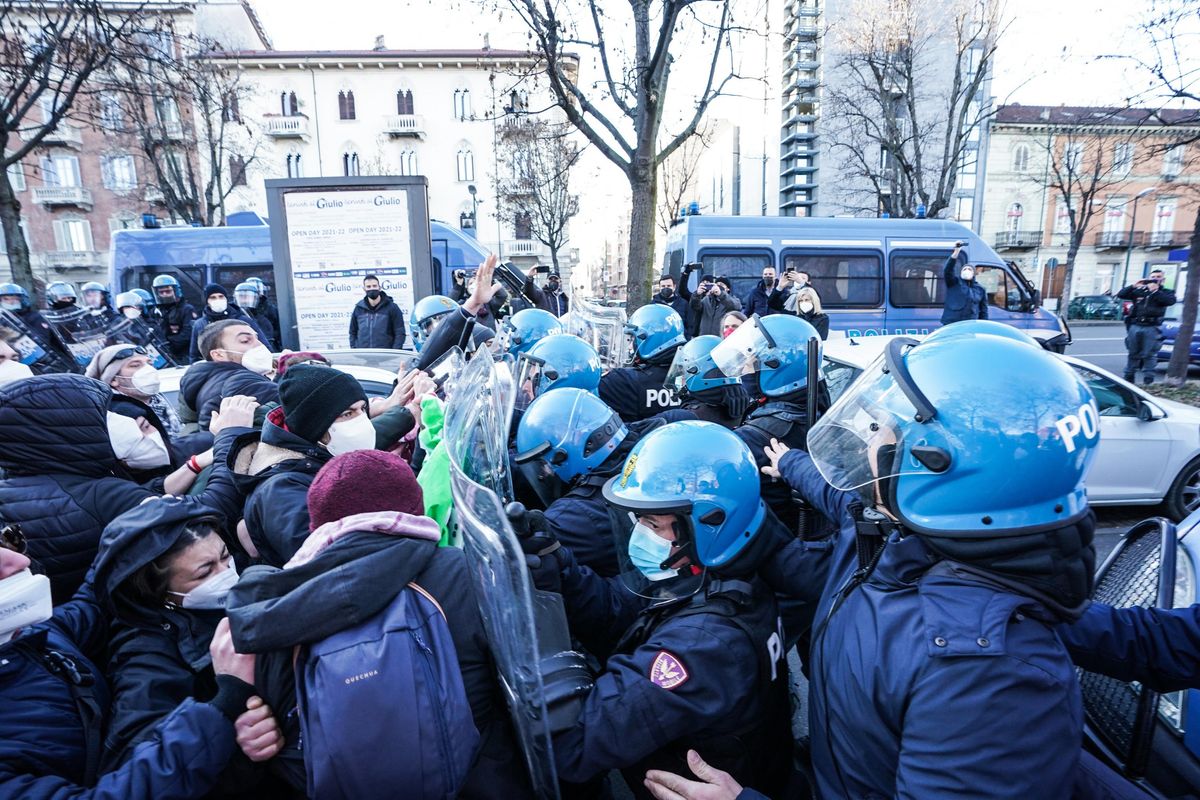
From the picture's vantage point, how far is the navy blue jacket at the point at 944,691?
100cm

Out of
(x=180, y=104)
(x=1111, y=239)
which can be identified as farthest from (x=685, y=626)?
(x=1111, y=239)

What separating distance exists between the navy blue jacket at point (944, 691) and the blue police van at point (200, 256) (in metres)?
11.4

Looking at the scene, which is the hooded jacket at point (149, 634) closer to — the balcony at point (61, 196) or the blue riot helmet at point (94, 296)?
the blue riot helmet at point (94, 296)

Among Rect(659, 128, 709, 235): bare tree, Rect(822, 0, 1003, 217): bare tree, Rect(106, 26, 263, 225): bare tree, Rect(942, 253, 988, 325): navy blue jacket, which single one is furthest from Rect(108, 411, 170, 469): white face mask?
Rect(659, 128, 709, 235): bare tree

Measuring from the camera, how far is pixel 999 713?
101 cm

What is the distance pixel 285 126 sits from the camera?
38938 millimetres

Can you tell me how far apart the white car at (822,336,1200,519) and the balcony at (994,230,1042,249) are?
139 feet

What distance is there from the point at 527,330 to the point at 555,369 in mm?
1386

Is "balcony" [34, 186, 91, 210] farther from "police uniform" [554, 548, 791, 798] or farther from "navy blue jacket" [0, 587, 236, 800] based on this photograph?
"police uniform" [554, 548, 791, 798]

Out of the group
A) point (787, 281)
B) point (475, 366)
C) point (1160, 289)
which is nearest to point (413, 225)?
point (787, 281)

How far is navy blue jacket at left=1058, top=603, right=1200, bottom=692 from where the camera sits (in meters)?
1.37

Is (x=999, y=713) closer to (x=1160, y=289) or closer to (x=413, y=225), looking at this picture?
(x=413, y=225)

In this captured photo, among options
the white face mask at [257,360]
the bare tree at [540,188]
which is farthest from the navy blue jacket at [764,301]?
the bare tree at [540,188]

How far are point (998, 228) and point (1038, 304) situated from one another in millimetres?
37466
